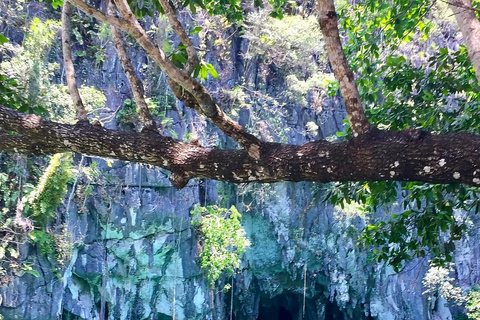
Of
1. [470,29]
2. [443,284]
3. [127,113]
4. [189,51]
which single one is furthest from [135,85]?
[443,284]

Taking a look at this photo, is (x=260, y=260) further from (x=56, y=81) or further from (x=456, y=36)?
(x=456, y=36)

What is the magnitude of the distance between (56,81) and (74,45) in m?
0.92

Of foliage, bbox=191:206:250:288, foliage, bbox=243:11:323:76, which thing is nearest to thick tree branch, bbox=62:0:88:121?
foliage, bbox=191:206:250:288

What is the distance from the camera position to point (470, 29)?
1571mm

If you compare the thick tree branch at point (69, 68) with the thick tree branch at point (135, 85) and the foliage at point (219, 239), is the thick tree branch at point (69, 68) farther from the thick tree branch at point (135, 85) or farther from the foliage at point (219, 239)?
the foliage at point (219, 239)

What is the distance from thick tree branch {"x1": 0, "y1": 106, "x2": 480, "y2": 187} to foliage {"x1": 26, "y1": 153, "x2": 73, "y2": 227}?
388 centimetres

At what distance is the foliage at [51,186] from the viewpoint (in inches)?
215

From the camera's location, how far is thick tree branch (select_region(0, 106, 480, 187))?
1.15 metres

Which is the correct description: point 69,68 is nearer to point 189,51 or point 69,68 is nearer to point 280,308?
point 189,51

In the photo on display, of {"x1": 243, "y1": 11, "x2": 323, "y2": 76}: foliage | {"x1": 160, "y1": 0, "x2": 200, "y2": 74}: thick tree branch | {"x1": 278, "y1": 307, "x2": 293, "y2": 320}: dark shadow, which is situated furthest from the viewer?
{"x1": 278, "y1": 307, "x2": 293, "y2": 320}: dark shadow

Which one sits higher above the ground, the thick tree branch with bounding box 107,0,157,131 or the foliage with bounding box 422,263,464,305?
the thick tree branch with bounding box 107,0,157,131

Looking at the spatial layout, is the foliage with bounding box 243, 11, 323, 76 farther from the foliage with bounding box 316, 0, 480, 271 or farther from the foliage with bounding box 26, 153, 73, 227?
the foliage with bounding box 316, 0, 480, 271

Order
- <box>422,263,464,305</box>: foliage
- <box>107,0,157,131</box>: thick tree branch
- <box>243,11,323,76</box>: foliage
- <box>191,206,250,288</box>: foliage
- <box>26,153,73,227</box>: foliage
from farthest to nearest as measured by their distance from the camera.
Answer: <box>243,11,323,76</box>: foliage, <box>422,263,464,305</box>: foliage, <box>191,206,250,288</box>: foliage, <box>26,153,73,227</box>: foliage, <box>107,0,157,131</box>: thick tree branch

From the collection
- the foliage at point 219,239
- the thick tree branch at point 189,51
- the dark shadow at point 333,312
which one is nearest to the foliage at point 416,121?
the thick tree branch at point 189,51
